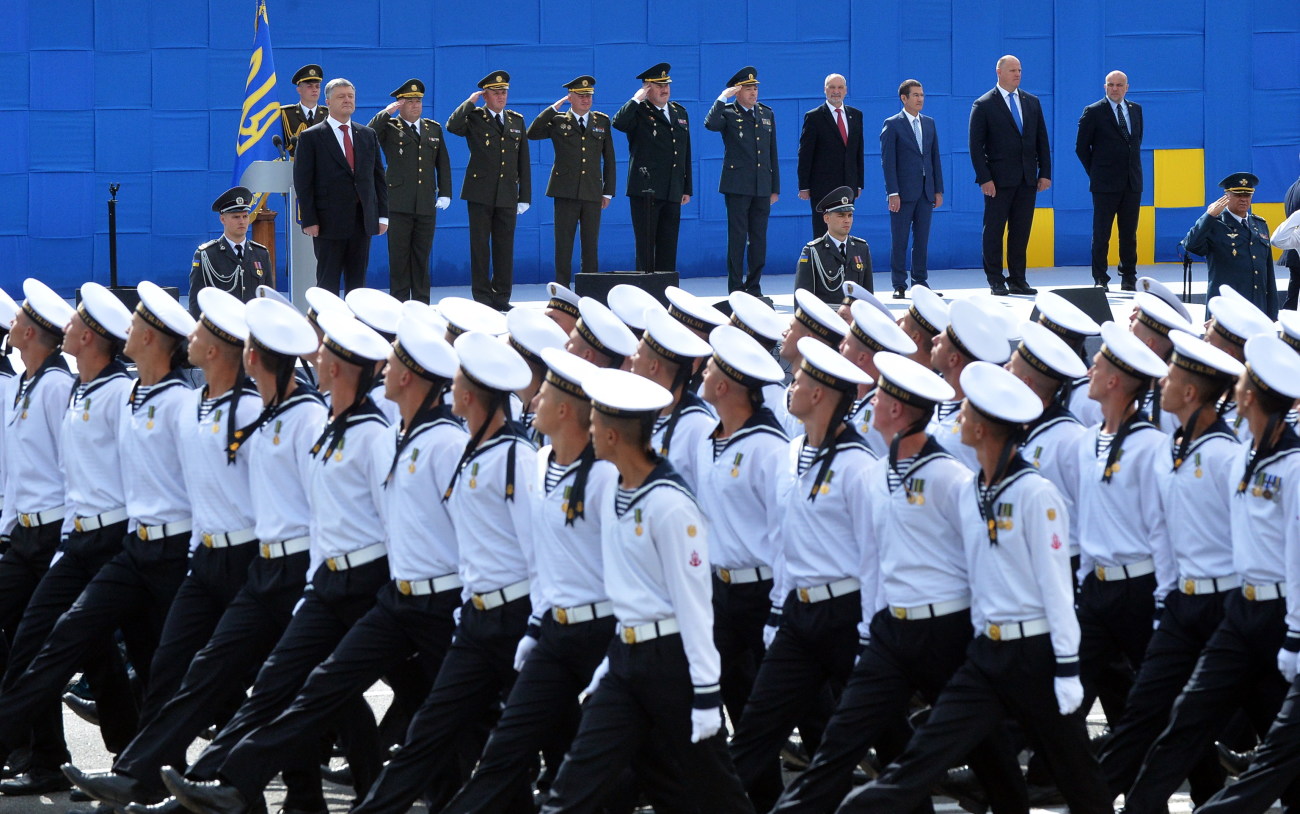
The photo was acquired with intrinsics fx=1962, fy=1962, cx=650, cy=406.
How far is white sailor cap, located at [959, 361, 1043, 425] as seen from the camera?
18.5 ft

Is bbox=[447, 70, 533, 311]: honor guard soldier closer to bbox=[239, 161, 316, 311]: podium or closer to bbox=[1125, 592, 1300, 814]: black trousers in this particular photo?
bbox=[239, 161, 316, 311]: podium

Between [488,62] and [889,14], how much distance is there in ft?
13.7

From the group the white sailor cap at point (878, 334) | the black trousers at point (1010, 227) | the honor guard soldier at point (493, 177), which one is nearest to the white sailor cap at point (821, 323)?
the white sailor cap at point (878, 334)

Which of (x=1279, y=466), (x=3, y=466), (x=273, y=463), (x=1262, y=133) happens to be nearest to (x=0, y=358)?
(x=3, y=466)

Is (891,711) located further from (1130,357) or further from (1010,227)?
(1010,227)

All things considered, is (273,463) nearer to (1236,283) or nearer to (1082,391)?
(1082,391)

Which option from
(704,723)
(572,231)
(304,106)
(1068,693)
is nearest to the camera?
(704,723)

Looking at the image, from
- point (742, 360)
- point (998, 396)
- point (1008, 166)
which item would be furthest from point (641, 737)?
point (1008, 166)

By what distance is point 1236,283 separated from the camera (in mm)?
13359

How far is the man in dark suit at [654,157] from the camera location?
1600 cm

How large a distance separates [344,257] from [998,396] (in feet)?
31.1

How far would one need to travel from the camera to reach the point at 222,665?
6355 millimetres

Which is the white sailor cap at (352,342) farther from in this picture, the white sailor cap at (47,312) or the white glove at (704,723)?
the white glove at (704,723)

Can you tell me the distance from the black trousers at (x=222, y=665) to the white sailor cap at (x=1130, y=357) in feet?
9.04
